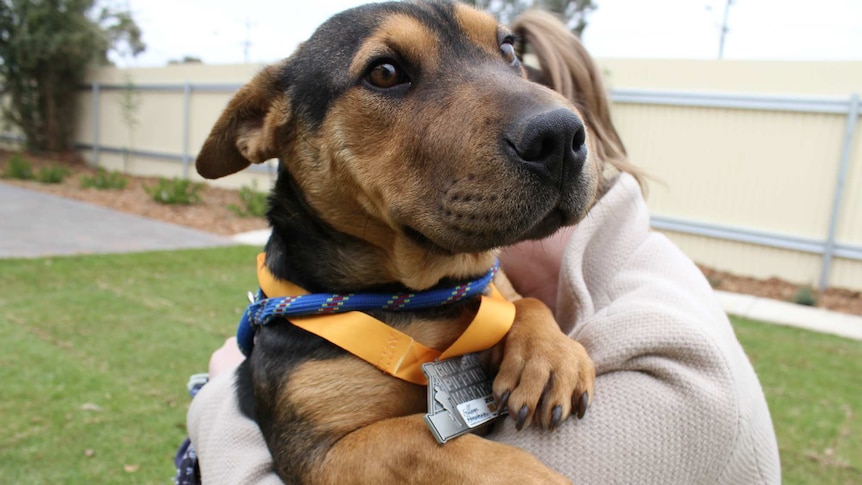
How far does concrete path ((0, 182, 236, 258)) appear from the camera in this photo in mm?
10625

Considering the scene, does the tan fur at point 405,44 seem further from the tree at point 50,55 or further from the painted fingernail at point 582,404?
the tree at point 50,55

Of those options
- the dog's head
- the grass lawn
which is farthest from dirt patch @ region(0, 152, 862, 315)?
the dog's head

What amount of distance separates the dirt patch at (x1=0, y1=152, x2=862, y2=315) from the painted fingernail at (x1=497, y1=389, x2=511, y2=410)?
5.71 m

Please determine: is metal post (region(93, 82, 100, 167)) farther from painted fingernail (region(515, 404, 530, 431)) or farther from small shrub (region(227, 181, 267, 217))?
painted fingernail (region(515, 404, 530, 431))

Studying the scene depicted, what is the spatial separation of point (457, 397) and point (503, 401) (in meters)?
0.14

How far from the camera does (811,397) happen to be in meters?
6.02

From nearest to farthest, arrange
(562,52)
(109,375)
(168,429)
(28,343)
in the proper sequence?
(562,52)
(168,429)
(109,375)
(28,343)

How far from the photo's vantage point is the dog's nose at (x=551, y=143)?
5.68 ft

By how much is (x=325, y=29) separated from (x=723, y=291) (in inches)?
365

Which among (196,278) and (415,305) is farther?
(196,278)

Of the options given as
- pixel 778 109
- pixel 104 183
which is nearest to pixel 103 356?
pixel 778 109

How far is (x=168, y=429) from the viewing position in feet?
16.4

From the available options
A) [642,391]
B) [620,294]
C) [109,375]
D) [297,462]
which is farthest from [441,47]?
[109,375]

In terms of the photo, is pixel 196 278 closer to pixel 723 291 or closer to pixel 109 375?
pixel 109 375
